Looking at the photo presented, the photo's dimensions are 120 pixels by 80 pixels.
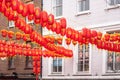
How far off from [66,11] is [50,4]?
2175mm

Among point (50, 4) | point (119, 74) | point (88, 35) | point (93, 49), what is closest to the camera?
point (88, 35)

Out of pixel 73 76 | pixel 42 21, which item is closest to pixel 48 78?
pixel 73 76

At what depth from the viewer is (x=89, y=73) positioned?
2559 centimetres

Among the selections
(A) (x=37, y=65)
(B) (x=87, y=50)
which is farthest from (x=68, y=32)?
(A) (x=37, y=65)

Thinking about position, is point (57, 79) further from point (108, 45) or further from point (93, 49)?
point (108, 45)

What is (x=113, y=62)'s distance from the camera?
24078 mm

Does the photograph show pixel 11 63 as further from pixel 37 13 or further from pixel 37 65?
pixel 37 13

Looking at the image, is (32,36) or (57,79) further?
(57,79)

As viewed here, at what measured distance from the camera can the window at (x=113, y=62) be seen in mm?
23812

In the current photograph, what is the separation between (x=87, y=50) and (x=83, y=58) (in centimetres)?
59

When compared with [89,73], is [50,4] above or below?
above

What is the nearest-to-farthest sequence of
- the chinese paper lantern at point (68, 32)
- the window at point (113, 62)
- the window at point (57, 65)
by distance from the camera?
the chinese paper lantern at point (68, 32)
the window at point (113, 62)
the window at point (57, 65)

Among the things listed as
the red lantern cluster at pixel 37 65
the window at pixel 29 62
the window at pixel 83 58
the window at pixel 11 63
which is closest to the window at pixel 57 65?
the red lantern cluster at pixel 37 65

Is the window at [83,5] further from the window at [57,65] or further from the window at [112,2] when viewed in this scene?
the window at [57,65]
